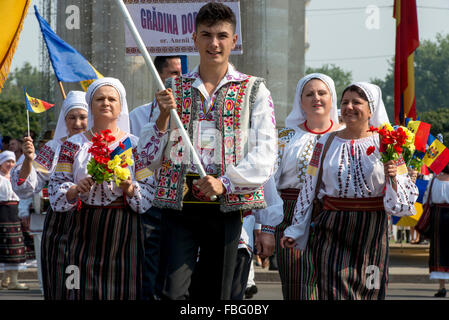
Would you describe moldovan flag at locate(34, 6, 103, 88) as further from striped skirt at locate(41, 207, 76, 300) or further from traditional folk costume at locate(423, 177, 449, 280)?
traditional folk costume at locate(423, 177, 449, 280)

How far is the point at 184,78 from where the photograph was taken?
5062 mm

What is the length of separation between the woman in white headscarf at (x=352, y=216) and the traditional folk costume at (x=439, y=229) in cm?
697

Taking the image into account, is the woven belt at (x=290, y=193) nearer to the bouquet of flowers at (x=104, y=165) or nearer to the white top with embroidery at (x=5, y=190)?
the bouquet of flowers at (x=104, y=165)

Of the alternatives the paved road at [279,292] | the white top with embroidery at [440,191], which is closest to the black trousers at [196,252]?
the paved road at [279,292]

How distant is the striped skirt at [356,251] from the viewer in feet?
20.8

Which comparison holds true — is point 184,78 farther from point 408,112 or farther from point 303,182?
point 408,112

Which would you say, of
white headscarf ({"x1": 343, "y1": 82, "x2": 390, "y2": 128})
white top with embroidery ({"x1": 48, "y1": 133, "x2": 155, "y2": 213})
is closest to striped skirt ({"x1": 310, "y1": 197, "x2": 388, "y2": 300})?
white headscarf ({"x1": 343, "y1": 82, "x2": 390, "y2": 128})

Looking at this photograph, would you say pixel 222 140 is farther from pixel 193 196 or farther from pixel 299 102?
pixel 299 102

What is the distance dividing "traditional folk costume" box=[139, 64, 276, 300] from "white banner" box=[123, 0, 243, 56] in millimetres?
4332

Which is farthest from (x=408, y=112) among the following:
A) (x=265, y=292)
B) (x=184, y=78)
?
(x=184, y=78)

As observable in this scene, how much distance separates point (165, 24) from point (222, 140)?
4563mm

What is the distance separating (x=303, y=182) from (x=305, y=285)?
77 cm

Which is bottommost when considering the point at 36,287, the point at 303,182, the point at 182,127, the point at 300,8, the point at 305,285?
the point at 36,287
